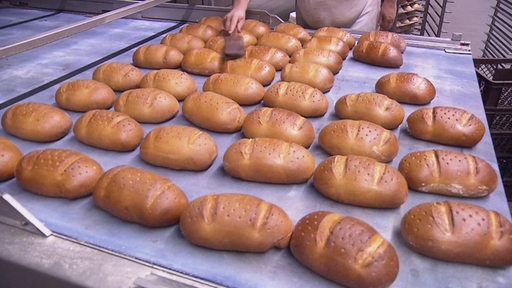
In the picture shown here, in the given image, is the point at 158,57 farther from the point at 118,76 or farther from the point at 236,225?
the point at 236,225

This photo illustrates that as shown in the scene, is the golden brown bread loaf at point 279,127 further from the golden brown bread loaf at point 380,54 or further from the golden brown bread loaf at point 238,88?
the golden brown bread loaf at point 380,54

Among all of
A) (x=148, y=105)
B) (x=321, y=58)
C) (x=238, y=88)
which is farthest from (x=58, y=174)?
(x=321, y=58)

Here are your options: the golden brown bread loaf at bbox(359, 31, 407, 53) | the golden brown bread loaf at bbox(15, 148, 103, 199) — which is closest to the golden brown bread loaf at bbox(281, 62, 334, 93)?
the golden brown bread loaf at bbox(359, 31, 407, 53)

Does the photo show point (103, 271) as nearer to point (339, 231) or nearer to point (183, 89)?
point (339, 231)

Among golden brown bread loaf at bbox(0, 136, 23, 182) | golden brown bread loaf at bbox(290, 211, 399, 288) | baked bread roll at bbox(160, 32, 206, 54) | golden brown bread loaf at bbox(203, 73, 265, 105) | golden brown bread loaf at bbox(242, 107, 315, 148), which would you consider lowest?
golden brown bread loaf at bbox(290, 211, 399, 288)

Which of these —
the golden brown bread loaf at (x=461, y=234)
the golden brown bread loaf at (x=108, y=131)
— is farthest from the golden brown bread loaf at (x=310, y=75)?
the golden brown bread loaf at (x=461, y=234)

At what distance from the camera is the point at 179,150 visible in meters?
1.49

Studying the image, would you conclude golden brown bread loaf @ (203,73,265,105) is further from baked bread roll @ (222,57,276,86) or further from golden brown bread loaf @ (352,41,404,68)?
golden brown bread loaf @ (352,41,404,68)

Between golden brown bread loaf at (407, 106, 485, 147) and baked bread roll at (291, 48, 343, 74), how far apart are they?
69 centimetres

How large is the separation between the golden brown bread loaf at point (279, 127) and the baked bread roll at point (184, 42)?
0.98m

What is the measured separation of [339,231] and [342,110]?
85cm

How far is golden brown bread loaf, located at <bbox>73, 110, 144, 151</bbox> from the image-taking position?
1.60m

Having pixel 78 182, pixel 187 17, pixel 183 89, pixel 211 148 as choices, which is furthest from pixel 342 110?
pixel 187 17

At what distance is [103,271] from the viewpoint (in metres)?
1.03
